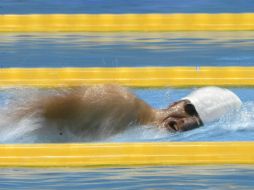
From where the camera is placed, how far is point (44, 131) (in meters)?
3.77

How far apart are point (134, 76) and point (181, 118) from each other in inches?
40.3

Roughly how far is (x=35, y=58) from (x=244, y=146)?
77.9 inches

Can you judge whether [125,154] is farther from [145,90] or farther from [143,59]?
[143,59]

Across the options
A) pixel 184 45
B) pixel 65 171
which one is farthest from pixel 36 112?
pixel 184 45

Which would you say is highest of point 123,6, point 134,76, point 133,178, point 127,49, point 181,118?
point 123,6

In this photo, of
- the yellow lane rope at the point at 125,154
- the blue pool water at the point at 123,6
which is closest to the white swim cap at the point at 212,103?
the yellow lane rope at the point at 125,154

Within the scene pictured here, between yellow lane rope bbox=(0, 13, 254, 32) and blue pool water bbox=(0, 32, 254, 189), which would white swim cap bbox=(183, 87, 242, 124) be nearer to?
blue pool water bbox=(0, 32, 254, 189)

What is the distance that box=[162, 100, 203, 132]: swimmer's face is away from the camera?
12.9 feet

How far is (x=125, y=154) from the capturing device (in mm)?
3564

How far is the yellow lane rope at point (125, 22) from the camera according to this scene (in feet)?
19.4

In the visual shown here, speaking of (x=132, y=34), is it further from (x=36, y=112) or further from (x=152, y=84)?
(x=36, y=112)

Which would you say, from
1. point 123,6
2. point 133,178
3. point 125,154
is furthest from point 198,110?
point 123,6

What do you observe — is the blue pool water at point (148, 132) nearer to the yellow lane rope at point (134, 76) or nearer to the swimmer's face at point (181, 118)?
the swimmer's face at point (181, 118)

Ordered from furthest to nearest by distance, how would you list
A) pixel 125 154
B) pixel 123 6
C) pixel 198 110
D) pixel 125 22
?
pixel 123 6 < pixel 125 22 < pixel 198 110 < pixel 125 154
